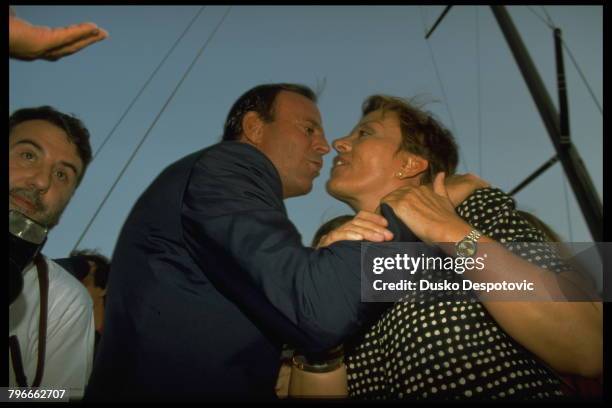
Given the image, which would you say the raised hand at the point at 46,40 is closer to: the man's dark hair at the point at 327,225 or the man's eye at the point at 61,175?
the man's eye at the point at 61,175

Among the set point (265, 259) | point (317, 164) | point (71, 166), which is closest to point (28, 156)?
point (71, 166)

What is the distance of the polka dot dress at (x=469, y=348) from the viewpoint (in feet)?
3.85

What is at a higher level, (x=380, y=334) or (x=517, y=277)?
(x=517, y=277)

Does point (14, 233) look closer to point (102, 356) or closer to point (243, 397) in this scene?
point (102, 356)

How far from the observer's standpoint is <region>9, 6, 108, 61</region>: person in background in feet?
3.02

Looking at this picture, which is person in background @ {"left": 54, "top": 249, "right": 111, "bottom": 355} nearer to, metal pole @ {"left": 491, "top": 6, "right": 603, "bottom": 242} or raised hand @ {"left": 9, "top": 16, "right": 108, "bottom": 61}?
raised hand @ {"left": 9, "top": 16, "right": 108, "bottom": 61}

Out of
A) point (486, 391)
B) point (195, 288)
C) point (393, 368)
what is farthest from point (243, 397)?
point (486, 391)

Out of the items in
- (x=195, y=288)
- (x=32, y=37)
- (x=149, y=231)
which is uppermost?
(x=32, y=37)

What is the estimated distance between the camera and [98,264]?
118 inches

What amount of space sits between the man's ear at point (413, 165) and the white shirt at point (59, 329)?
4.80 ft

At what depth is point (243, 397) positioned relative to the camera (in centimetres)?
112

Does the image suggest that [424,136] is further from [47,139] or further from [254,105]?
[47,139]

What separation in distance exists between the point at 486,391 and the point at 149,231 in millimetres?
998

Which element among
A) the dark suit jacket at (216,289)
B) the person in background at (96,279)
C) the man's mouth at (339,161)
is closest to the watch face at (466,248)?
the dark suit jacket at (216,289)
